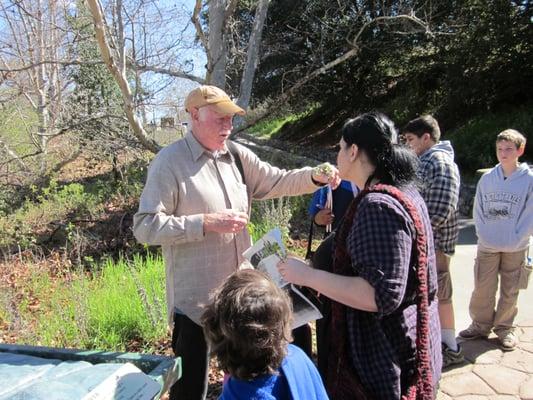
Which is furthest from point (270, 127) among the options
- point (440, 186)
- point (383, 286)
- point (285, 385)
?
point (285, 385)

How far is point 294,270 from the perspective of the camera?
1817mm

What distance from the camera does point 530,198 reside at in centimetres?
358

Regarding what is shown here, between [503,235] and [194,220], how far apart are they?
2.69m

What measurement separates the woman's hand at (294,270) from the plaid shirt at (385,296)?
0.70 feet

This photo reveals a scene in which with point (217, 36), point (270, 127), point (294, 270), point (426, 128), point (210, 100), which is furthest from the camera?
point (270, 127)

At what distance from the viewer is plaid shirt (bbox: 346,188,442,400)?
5.07 ft

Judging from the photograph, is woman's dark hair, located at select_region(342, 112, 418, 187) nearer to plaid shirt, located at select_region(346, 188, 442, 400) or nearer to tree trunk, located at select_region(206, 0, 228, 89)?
plaid shirt, located at select_region(346, 188, 442, 400)

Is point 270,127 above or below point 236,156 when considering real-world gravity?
above

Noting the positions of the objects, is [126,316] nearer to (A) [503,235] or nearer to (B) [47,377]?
(B) [47,377]

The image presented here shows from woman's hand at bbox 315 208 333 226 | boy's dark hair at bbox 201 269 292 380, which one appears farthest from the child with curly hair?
woman's hand at bbox 315 208 333 226

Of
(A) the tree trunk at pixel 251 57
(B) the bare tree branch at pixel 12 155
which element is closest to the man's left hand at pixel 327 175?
(A) the tree trunk at pixel 251 57

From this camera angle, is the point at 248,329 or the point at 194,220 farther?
the point at 194,220

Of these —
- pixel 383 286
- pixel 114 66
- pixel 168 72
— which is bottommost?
pixel 383 286

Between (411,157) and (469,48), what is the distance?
1146 cm
